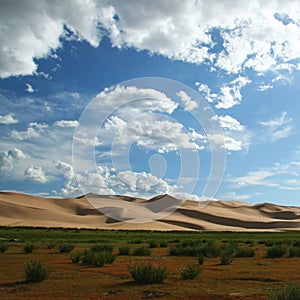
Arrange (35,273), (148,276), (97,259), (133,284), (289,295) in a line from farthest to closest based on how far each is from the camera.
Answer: (97,259)
(35,273)
(148,276)
(133,284)
(289,295)

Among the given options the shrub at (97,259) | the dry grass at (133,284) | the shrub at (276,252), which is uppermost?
the shrub at (276,252)

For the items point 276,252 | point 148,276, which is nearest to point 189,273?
point 148,276

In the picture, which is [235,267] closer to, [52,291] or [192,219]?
[52,291]

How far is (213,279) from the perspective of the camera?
1975cm

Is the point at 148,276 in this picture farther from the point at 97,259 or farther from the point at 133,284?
the point at 97,259

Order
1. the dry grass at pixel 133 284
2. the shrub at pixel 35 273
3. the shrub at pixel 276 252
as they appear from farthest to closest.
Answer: the shrub at pixel 276 252 < the shrub at pixel 35 273 < the dry grass at pixel 133 284

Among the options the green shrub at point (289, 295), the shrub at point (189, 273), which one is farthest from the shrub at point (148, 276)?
the green shrub at point (289, 295)

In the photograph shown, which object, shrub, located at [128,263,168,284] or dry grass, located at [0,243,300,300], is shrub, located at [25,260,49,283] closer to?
dry grass, located at [0,243,300,300]

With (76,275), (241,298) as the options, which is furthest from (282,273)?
(76,275)

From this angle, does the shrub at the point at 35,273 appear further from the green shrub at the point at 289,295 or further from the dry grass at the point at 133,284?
the green shrub at the point at 289,295

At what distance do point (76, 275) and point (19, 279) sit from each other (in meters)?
2.83

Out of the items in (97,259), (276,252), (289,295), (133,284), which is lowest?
(133,284)

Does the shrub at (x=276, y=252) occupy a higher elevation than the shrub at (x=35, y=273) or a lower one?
higher

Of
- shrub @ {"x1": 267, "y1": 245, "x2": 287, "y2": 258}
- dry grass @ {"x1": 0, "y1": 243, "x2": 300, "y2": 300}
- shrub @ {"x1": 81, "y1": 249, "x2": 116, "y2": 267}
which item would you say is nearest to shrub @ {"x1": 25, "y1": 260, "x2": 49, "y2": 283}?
dry grass @ {"x1": 0, "y1": 243, "x2": 300, "y2": 300}
